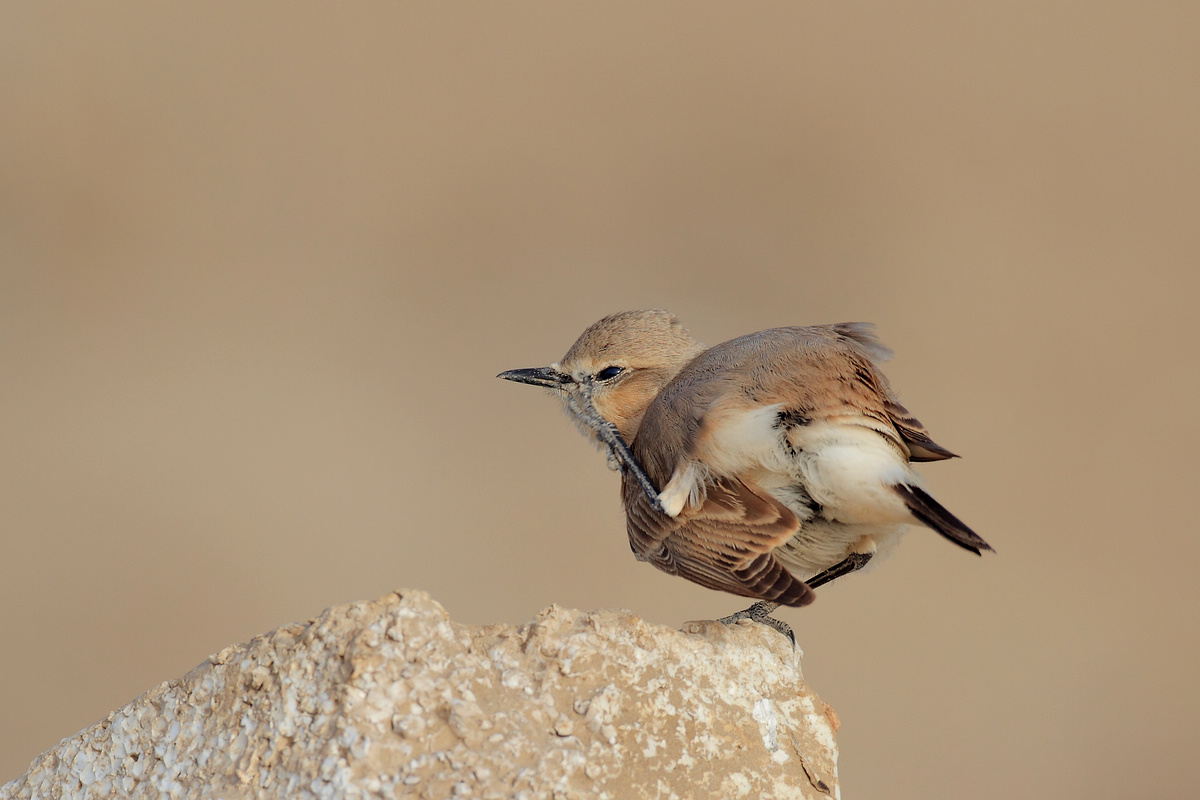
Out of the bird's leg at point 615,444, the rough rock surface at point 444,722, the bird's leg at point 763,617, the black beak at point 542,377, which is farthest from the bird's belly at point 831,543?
the black beak at point 542,377

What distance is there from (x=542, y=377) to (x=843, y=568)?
57.3 inches

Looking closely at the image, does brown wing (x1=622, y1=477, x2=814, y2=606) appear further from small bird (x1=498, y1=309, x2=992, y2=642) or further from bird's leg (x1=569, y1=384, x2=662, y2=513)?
bird's leg (x1=569, y1=384, x2=662, y2=513)

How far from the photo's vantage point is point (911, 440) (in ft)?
11.0

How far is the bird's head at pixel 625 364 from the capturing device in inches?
153

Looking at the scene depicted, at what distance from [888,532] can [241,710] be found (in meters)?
2.07

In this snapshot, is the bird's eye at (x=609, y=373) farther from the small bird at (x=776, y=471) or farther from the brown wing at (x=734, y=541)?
the brown wing at (x=734, y=541)

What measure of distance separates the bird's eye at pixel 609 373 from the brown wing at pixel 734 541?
2.65ft

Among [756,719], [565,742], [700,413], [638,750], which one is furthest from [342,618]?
[700,413]

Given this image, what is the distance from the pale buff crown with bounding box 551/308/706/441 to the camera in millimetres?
3877

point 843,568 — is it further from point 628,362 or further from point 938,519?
point 628,362

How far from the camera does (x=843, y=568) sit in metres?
3.54

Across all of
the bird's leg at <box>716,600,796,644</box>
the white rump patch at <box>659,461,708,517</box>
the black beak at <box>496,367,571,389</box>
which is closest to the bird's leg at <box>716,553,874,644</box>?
the bird's leg at <box>716,600,796,644</box>

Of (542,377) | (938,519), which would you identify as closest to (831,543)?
(938,519)

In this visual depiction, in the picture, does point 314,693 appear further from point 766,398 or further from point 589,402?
point 589,402
